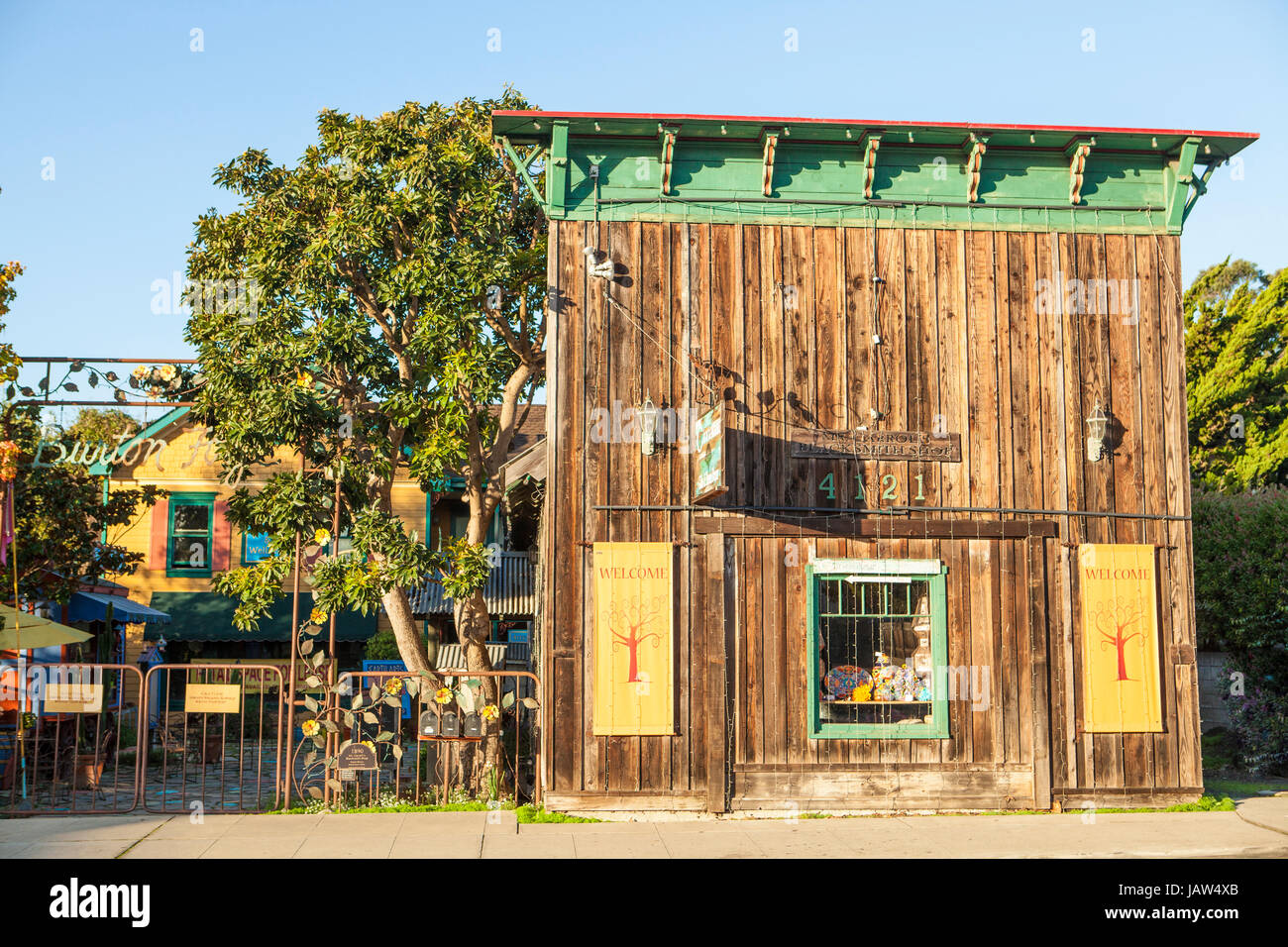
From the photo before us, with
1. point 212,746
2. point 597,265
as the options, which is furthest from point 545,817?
point 212,746

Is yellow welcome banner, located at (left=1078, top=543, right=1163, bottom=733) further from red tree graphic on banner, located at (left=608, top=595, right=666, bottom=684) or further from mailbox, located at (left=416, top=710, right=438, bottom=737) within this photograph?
mailbox, located at (left=416, top=710, right=438, bottom=737)

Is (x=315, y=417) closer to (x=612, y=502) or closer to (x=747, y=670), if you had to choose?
(x=612, y=502)

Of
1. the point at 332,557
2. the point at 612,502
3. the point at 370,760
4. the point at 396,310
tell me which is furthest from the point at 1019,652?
the point at 396,310

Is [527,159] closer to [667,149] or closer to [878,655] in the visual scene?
[667,149]

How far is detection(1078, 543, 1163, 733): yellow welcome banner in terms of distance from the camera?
12.9 meters

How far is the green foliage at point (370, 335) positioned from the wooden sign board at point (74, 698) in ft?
6.10

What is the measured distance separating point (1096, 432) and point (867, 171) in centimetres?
403

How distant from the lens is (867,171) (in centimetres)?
1320

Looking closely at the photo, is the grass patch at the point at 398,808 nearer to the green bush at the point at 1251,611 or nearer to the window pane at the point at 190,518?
the green bush at the point at 1251,611

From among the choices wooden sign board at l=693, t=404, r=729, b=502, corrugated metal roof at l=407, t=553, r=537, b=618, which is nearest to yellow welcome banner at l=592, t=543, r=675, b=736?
wooden sign board at l=693, t=404, r=729, b=502

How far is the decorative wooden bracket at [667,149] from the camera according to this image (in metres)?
12.8

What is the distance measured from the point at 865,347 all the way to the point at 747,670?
157 inches

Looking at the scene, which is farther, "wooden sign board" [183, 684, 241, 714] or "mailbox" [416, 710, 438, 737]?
"mailbox" [416, 710, 438, 737]

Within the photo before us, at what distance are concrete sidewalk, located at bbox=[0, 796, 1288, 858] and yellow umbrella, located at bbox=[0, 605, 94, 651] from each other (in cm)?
375
